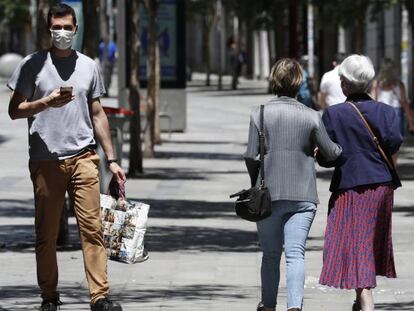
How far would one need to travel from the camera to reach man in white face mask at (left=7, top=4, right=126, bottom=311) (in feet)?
31.0

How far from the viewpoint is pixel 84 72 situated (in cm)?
Answer: 953

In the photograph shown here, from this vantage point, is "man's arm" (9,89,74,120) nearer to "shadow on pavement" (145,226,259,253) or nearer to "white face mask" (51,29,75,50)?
"white face mask" (51,29,75,50)

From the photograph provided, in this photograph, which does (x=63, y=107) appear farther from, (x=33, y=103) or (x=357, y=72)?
(x=357, y=72)

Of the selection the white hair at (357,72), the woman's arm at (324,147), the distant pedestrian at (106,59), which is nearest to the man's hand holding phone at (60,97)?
the woman's arm at (324,147)

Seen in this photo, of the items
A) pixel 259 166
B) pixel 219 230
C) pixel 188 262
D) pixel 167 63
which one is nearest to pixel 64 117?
pixel 259 166

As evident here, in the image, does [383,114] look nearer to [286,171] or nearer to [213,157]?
[286,171]

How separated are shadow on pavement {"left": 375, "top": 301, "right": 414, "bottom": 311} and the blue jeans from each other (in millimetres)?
1512

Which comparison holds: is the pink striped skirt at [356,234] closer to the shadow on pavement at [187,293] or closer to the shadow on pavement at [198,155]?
the shadow on pavement at [187,293]

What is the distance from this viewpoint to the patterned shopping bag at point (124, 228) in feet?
31.8

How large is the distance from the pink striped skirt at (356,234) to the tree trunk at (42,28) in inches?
215

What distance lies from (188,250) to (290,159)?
504cm

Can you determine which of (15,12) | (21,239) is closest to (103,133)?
(21,239)

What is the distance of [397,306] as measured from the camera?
34.4 ft

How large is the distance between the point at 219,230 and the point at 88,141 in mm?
6363
